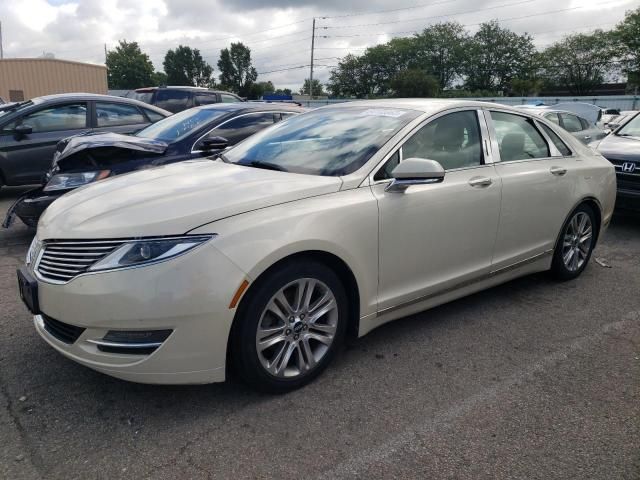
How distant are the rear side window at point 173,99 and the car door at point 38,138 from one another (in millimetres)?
5865

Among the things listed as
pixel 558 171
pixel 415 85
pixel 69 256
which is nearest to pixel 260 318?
pixel 69 256

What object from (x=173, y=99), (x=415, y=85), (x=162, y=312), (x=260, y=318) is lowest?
(x=260, y=318)

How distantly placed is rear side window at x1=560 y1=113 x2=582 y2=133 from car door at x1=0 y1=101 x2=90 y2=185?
8.59m

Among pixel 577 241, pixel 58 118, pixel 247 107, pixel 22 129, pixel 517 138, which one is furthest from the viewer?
pixel 58 118

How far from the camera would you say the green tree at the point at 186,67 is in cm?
10119

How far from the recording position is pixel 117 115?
25.6ft

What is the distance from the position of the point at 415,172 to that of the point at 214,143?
2828mm

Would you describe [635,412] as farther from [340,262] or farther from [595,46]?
[595,46]

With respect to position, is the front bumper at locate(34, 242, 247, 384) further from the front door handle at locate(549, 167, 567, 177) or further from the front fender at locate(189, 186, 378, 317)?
the front door handle at locate(549, 167, 567, 177)

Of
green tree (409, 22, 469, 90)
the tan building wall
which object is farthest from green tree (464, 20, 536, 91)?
the tan building wall

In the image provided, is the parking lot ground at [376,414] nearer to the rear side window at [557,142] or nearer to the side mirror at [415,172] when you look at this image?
the side mirror at [415,172]

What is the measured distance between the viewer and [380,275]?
2957 mm

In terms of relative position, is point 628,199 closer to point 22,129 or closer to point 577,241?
point 577,241

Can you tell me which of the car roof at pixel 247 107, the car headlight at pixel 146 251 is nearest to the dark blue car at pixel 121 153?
the car roof at pixel 247 107
